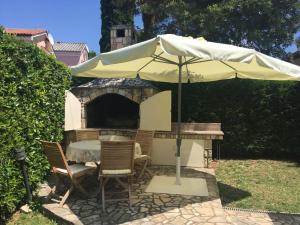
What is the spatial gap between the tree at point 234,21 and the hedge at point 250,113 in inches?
239

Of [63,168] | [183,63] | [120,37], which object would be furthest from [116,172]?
[120,37]

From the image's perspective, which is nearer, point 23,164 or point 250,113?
point 23,164

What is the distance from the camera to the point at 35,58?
684cm

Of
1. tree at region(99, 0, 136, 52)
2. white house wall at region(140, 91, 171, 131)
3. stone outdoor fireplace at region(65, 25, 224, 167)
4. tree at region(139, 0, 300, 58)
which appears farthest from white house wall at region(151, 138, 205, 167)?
tree at region(99, 0, 136, 52)

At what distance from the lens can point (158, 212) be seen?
5.60 meters

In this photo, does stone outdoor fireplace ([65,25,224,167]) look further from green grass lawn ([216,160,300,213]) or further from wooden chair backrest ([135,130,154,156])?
wooden chair backrest ([135,130,154,156])

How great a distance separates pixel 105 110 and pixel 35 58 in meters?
4.98

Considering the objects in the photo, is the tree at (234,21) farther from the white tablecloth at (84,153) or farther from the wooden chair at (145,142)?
the white tablecloth at (84,153)

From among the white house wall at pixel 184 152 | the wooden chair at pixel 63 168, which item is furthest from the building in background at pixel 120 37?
the wooden chair at pixel 63 168

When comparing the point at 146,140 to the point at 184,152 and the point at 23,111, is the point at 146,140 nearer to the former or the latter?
the point at 184,152

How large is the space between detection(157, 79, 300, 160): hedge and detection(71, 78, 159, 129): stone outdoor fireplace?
1.39 m

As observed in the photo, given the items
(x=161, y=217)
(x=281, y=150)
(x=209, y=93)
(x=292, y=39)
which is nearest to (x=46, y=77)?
(x=161, y=217)

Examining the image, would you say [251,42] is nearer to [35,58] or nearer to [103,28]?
[103,28]

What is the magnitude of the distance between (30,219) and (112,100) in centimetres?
621
